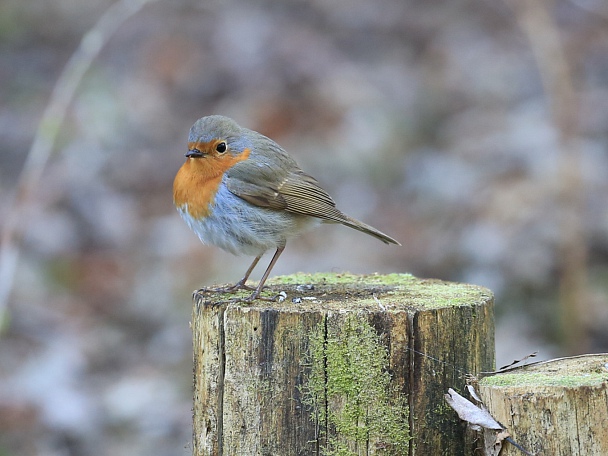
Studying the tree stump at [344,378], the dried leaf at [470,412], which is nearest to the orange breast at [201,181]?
the tree stump at [344,378]

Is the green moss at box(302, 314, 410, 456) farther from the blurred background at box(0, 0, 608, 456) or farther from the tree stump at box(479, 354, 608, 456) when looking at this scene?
the blurred background at box(0, 0, 608, 456)

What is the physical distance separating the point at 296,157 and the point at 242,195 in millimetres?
4333

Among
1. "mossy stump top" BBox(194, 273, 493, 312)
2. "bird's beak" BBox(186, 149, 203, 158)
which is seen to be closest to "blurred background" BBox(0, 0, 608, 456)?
"bird's beak" BBox(186, 149, 203, 158)

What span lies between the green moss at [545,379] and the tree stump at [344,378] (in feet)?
0.66

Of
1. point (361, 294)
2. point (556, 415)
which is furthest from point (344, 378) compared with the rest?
point (556, 415)

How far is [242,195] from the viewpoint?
12.4 feet

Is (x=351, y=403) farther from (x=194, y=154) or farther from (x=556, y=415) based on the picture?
(x=194, y=154)

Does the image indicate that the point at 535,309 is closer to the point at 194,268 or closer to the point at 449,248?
the point at 449,248

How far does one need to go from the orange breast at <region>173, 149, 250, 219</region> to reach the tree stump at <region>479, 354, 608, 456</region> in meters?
1.67

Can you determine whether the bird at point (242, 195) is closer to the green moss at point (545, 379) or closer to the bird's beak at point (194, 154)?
the bird's beak at point (194, 154)

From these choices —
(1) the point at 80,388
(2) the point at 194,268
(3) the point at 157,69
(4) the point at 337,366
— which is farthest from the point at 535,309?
(3) the point at 157,69

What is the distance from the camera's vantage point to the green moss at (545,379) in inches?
98.8

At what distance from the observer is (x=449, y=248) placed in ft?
21.6

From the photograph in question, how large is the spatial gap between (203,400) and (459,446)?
0.88 meters
